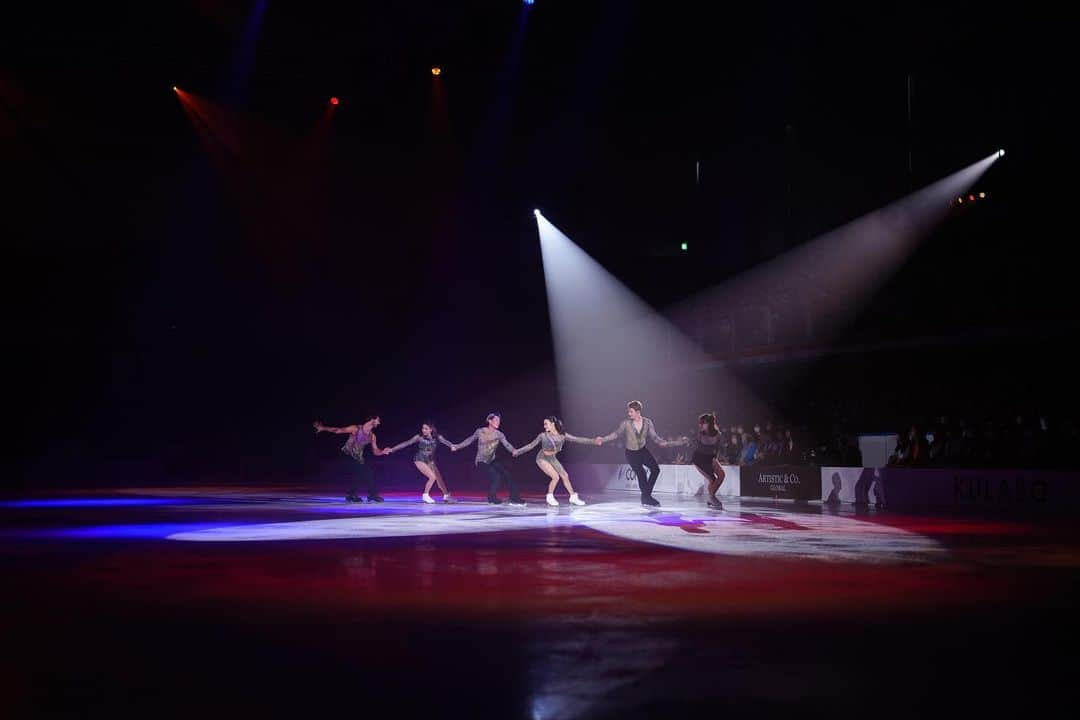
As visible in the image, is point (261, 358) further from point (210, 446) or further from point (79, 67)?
point (79, 67)

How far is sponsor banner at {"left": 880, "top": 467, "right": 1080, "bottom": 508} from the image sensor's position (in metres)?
19.9

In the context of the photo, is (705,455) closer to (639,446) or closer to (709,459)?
(709,459)

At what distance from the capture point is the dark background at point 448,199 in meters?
24.3

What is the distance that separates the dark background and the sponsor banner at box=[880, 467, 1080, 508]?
4965 mm

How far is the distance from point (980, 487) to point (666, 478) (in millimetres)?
11171

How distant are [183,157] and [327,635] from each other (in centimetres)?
2905

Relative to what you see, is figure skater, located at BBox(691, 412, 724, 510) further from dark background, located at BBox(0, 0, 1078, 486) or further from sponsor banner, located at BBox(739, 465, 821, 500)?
dark background, located at BBox(0, 0, 1078, 486)

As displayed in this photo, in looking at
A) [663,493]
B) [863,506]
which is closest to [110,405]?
[663,493]

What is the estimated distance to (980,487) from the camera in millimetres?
21562

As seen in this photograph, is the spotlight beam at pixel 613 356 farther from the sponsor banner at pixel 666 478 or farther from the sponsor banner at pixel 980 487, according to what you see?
the sponsor banner at pixel 980 487

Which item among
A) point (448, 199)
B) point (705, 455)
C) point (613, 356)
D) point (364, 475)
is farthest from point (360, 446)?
point (613, 356)

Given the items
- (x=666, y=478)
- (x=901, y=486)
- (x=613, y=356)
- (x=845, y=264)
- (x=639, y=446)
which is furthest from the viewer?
(x=613, y=356)

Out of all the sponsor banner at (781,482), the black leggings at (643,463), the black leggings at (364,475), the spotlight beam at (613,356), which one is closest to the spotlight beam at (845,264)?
the spotlight beam at (613,356)

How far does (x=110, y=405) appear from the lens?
4141 centimetres
